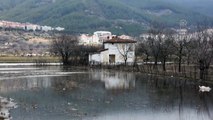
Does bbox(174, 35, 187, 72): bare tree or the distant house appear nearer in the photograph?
bbox(174, 35, 187, 72): bare tree

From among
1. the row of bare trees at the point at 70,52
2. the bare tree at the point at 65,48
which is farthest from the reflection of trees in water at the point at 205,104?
the bare tree at the point at 65,48

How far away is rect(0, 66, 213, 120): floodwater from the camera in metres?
28.1

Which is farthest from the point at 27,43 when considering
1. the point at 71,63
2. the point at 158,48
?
the point at 158,48

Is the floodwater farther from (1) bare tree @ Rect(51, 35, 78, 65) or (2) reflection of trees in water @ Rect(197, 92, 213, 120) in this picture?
(1) bare tree @ Rect(51, 35, 78, 65)

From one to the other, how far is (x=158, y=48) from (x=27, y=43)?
111 metres

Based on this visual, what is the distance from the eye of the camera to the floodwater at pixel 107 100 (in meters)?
28.1

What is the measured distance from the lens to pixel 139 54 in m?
110

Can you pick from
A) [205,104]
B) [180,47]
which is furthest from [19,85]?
[180,47]

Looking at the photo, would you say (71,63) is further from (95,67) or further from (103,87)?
(103,87)

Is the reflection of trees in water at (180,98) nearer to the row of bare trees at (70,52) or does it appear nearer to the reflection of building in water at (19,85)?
the reflection of building in water at (19,85)

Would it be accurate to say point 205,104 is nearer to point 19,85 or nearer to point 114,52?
point 19,85

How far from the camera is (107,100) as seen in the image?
115 ft

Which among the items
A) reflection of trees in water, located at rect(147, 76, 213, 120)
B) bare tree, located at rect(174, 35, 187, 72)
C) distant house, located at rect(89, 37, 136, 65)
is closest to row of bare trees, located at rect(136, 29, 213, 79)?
bare tree, located at rect(174, 35, 187, 72)

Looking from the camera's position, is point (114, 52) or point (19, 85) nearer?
point (19, 85)
